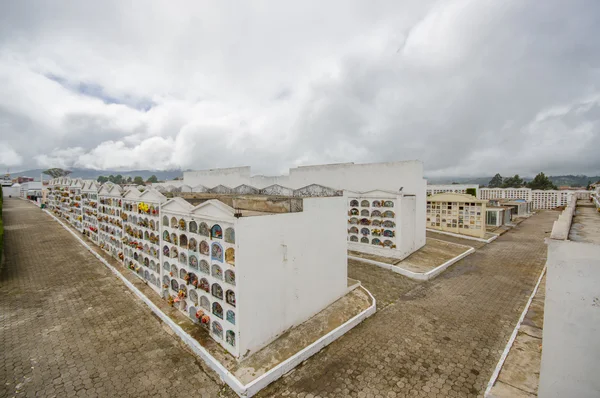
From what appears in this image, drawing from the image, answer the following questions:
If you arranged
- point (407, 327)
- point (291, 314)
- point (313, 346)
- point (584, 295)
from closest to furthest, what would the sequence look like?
point (584, 295) < point (313, 346) < point (291, 314) < point (407, 327)

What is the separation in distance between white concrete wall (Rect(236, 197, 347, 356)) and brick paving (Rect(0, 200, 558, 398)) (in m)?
1.42

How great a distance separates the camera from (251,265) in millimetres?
7164

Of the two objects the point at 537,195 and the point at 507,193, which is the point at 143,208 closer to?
the point at 507,193

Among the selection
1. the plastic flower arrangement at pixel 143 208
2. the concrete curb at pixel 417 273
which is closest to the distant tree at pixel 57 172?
the plastic flower arrangement at pixel 143 208

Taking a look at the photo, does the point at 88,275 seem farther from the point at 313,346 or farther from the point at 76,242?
the point at 313,346

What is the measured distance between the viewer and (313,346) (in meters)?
7.57

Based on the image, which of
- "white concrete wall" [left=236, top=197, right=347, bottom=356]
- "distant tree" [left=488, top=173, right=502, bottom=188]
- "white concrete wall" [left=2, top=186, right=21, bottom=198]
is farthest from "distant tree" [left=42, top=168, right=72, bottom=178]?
"distant tree" [left=488, top=173, right=502, bottom=188]

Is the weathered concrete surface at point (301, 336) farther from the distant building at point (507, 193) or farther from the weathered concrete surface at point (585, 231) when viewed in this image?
the distant building at point (507, 193)

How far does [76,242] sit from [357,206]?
19719 mm

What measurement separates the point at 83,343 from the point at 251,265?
573 centimetres

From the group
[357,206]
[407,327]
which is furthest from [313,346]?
[357,206]

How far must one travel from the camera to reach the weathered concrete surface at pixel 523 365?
20.1ft

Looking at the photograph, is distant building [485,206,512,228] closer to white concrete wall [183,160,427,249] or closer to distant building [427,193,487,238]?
distant building [427,193,487,238]

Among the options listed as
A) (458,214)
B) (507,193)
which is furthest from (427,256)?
(507,193)
